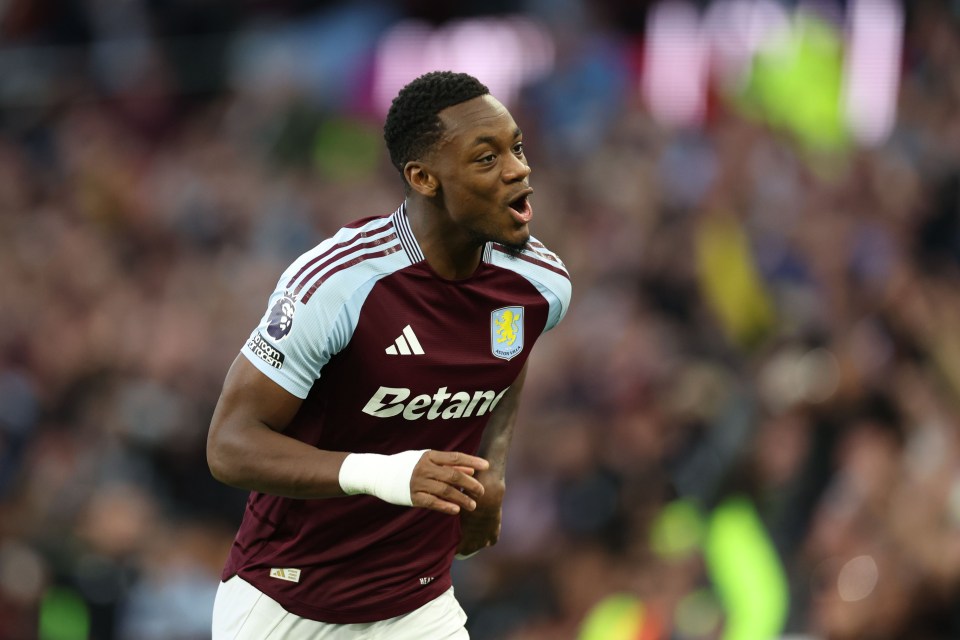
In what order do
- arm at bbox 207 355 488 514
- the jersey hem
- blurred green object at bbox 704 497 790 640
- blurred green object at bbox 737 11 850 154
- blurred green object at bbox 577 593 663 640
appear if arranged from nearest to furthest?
arm at bbox 207 355 488 514 → the jersey hem → blurred green object at bbox 704 497 790 640 → blurred green object at bbox 577 593 663 640 → blurred green object at bbox 737 11 850 154

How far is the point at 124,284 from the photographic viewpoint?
12.2 meters

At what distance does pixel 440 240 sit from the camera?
417 cm

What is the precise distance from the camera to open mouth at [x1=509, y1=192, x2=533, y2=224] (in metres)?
4.10

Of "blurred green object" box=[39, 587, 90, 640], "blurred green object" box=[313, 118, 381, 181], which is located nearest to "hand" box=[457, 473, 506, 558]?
"blurred green object" box=[39, 587, 90, 640]

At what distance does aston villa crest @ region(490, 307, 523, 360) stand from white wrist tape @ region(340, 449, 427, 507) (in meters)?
0.60

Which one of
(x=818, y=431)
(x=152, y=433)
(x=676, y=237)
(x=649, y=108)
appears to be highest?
(x=649, y=108)

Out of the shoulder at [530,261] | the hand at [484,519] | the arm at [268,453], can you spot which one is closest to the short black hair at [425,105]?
the shoulder at [530,261]

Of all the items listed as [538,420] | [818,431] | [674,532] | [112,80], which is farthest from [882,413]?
[112,80]

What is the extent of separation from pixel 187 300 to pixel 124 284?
83cm

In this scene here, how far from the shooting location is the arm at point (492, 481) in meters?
4.40

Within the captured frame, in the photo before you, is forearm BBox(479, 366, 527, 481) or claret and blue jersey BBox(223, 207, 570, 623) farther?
forearm BBox(479, 366, 527, 481)

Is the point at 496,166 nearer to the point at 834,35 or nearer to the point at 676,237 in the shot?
the point at 676,237

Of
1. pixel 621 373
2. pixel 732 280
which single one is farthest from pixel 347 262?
pixel 732 280

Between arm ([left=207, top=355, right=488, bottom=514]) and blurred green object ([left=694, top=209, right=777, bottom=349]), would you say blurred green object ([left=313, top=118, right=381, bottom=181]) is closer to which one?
blurred green object ([left=694, top=209, right=777, bottom=349])
